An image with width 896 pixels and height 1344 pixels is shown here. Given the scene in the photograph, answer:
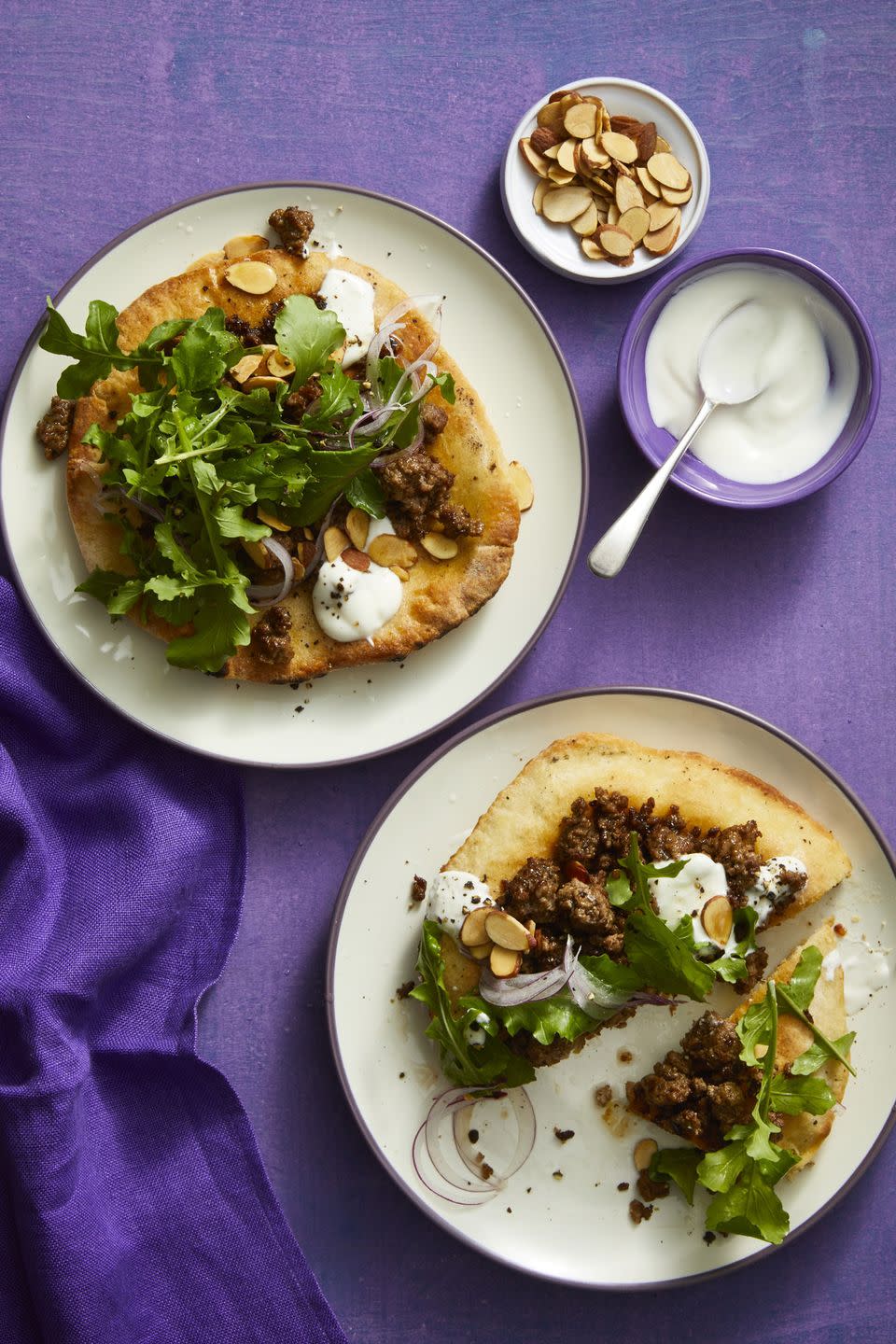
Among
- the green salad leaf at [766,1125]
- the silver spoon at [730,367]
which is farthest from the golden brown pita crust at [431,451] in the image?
the green salad leaf at [766,1125]

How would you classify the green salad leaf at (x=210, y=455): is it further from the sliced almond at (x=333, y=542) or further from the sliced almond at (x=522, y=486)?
the sliced almond at (x=522, y=486)

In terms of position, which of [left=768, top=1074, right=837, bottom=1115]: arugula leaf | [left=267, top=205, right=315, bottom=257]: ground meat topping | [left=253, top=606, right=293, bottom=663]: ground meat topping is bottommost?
[left=768, top=1074, right=837, bottom=1115]: arugula leaf

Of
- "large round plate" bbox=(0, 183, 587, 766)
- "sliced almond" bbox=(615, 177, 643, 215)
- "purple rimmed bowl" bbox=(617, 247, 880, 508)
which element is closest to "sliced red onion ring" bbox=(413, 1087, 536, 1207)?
"large round plate" bbox=(0, 183, 587, 766)

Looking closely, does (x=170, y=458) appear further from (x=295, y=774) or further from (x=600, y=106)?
(x=600, y=106)

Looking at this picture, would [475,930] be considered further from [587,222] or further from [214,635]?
[587,222]

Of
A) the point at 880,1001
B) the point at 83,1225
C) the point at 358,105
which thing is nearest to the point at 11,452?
the point at 358,105

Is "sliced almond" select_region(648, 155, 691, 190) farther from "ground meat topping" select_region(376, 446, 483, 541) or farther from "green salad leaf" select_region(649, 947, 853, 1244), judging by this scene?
"green salad leaf" select_region(649, 947, 853, 1244)
